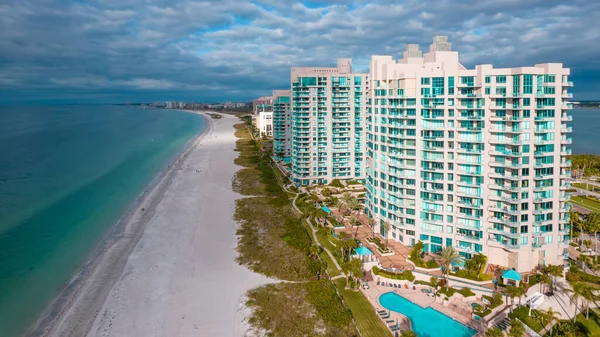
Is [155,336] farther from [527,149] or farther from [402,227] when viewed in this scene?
Result: [527,149]

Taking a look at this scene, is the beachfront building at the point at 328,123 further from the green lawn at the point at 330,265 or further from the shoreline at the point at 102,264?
the green lawn at the point at 330,265

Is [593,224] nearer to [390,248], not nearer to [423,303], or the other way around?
[390,248]

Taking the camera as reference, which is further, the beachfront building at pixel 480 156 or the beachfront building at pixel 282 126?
the beachfront building at pixel 282 126

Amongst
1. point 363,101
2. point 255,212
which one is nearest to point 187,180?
point 255,212

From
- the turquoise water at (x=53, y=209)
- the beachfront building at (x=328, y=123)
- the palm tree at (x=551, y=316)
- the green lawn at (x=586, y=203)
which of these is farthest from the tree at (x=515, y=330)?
the beachfront building at (x=328, y=123)

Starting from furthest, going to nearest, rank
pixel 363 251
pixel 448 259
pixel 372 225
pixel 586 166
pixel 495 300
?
pixel 586 166 < pixel 372 225 < pixel 363 251 < pixel 448 259 < pixel 495 300

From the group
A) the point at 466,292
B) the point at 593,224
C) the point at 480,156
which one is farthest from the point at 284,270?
the point at 593,224
